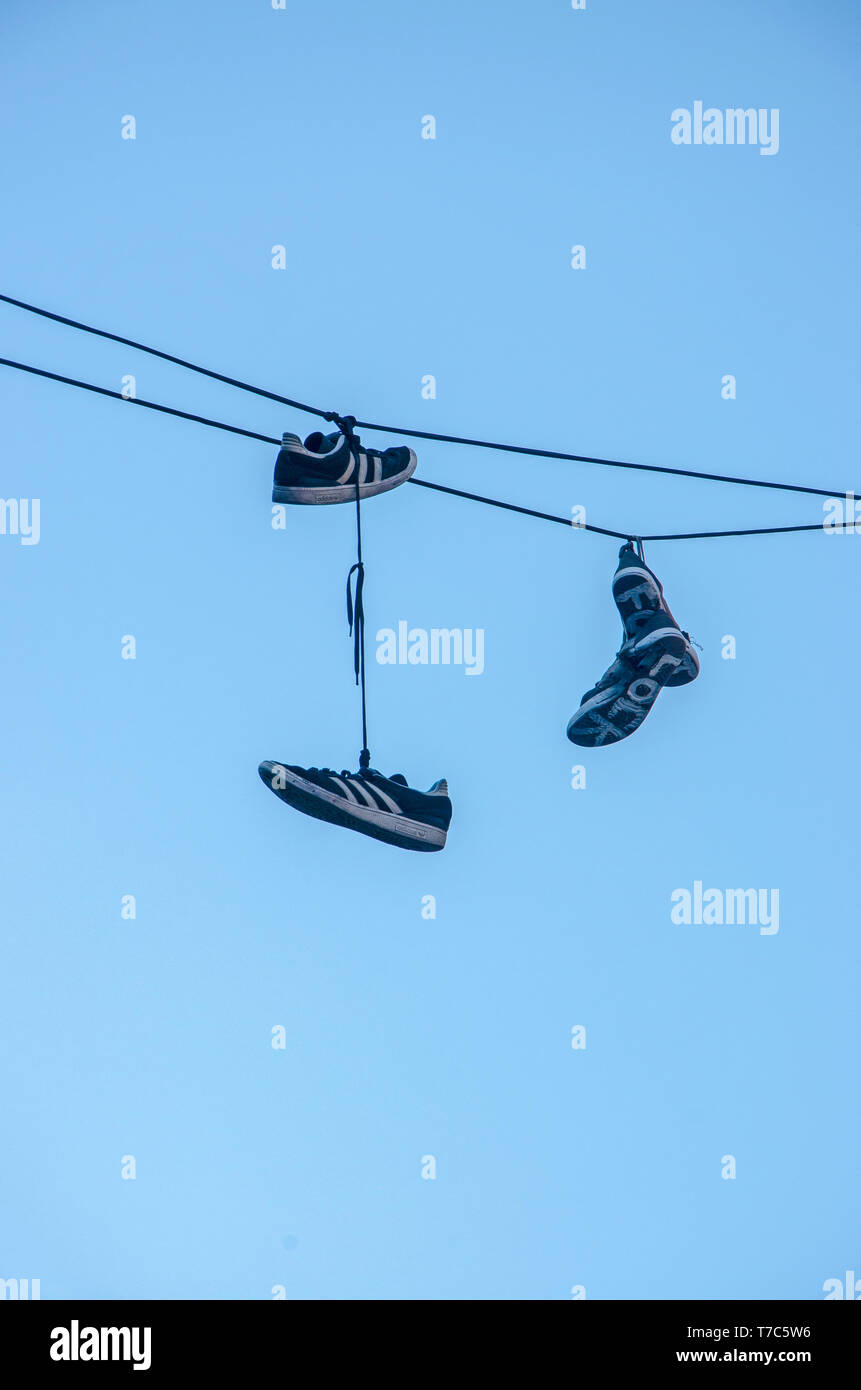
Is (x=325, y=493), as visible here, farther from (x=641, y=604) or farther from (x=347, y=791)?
(x=641, y=604)

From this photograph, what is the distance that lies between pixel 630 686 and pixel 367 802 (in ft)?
3.65

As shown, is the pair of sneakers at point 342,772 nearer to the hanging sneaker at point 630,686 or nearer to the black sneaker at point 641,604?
the hanging sneaker at point 630,686

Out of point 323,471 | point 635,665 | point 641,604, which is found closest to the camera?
point 323,471

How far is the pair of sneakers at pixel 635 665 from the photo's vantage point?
203 inches

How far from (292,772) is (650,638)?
1416 mm

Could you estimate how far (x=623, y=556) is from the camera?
5.50 m

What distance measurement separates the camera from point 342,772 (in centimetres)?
478

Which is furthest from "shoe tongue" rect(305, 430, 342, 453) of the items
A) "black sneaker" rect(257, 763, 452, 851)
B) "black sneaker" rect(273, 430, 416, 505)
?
"black sneaker" rect(257, 763, 452, 851)

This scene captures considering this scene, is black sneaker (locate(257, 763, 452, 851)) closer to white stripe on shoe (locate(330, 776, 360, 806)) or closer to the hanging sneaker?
white stripe on shoe (locate(330, 776, 360, 806))

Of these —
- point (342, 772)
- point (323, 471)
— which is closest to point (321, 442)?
point (323, 471)

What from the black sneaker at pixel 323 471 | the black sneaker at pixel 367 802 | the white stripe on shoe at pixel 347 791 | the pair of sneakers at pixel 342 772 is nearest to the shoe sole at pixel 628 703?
the black sneaker at pixel 367 802

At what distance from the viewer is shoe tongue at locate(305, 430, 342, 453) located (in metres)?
4.75
